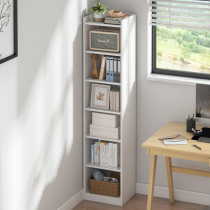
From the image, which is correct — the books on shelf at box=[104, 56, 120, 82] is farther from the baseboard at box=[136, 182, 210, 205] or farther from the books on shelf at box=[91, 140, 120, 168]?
the baseboard at box=[136, 182, 210, 205]

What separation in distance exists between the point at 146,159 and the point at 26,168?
144 centimetres

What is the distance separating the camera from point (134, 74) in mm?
5184

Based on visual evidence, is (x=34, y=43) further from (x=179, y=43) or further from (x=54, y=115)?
(x=179, y=43)

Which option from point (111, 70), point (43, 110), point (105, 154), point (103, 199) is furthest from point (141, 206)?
point (43, 110)

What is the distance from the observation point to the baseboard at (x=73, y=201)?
4.96 metres

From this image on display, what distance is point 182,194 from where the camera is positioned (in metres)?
5.27

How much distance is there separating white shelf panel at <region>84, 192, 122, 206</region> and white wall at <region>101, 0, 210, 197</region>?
436mm

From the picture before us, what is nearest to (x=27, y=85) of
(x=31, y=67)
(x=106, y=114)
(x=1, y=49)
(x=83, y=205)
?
(x=31, y=67)

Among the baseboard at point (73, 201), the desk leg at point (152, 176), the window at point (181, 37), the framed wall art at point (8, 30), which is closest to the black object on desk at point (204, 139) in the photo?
the desk leg at point (152, 176)

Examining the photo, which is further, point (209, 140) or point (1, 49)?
point (209, 140)

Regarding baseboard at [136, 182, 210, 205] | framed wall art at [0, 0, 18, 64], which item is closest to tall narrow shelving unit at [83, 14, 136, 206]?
baseboard at [136, 182, 210, 205]

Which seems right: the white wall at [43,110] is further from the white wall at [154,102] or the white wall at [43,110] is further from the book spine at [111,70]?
the white wall at [154,102]

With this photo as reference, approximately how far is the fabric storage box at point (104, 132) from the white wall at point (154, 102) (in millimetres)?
366

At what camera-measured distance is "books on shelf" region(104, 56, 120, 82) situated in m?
4.93
